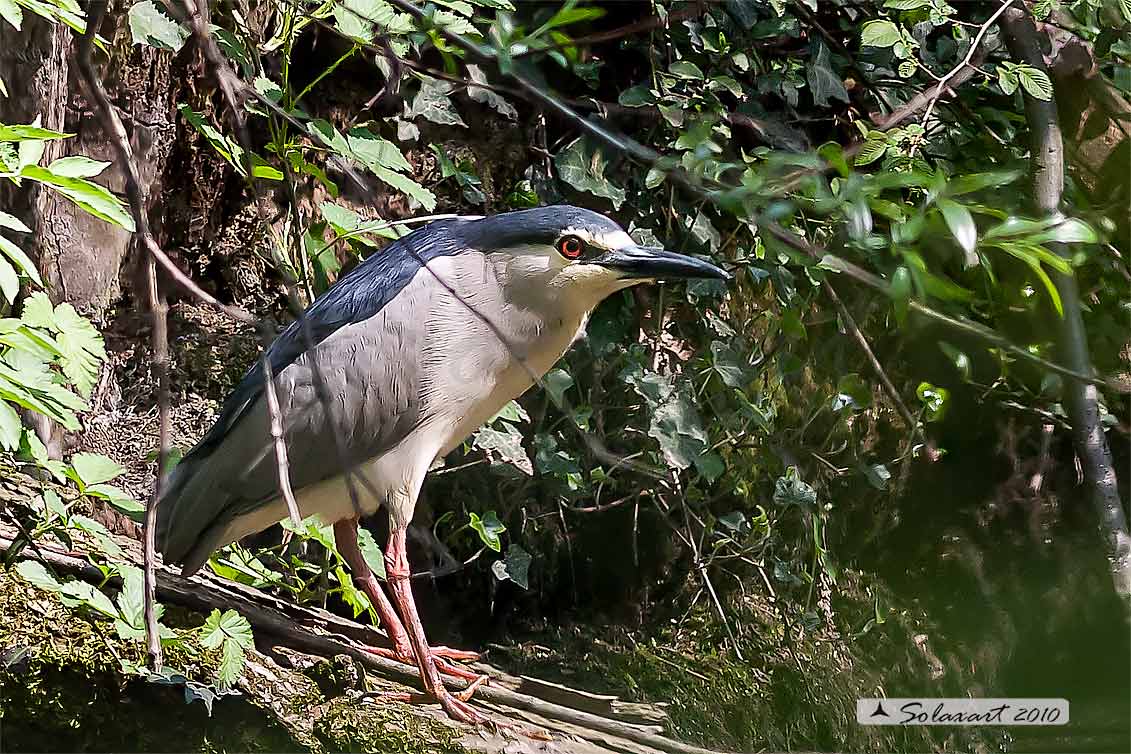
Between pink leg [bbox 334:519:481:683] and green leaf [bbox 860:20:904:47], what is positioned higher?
green leaf [bbox 860:20:904:47]

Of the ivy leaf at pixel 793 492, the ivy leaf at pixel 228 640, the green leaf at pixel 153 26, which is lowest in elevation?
the ivy leaf at pixel 793 492

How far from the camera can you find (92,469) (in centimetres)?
94

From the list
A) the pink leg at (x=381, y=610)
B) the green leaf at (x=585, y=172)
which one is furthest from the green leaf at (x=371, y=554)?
the green leaf at (x=585, y=172)

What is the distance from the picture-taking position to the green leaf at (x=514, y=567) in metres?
1.20

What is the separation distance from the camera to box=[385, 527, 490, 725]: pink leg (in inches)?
39.0

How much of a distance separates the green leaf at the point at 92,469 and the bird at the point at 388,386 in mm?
62

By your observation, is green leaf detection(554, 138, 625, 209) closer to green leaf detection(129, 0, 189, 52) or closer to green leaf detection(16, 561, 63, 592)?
green leaf detection(129, 0, 189, 52)

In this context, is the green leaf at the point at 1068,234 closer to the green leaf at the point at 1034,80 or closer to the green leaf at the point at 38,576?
the green leaf at the point at 1034,80

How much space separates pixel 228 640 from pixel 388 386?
0.26 meters

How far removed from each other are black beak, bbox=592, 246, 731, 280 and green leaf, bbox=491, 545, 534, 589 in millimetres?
419

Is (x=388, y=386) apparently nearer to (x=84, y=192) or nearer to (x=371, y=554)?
(x=371, y=554)

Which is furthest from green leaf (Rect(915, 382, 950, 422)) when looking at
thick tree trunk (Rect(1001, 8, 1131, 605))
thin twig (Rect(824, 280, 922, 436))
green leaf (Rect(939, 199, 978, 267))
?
green leaf (Rect(939, 199, 978, 267))

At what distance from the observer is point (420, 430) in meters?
1.00

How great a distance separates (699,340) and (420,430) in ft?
1.43
